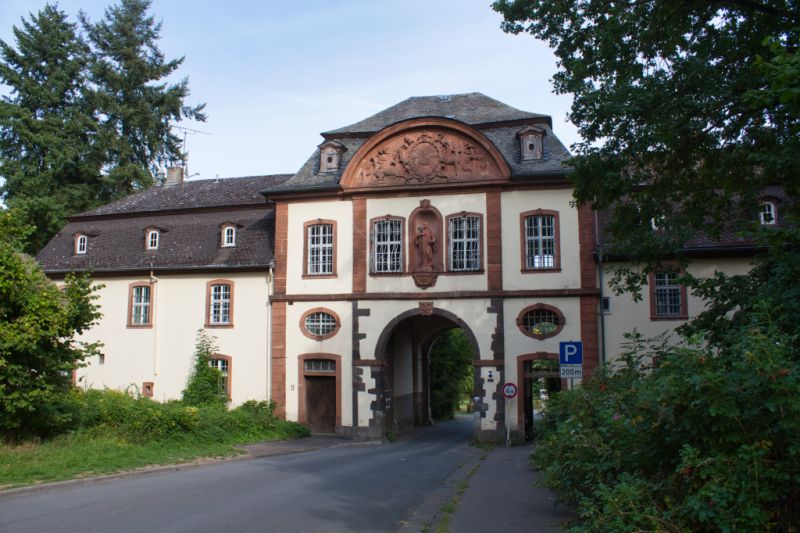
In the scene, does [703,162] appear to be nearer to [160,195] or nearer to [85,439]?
[85,439]

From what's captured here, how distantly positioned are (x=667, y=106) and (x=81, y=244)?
969 inches

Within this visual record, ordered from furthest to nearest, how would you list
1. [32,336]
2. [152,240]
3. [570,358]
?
[152,240] → [32,336] → [570,358]

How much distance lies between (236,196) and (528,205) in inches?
487

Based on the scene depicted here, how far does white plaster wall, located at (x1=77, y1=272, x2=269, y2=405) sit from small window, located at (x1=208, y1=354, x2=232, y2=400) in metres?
0.15

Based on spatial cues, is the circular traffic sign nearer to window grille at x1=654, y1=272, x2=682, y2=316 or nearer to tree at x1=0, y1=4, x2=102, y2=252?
window grille at x1=654, y1=272, x2=682, y2=316

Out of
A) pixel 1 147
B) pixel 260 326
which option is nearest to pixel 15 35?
pixel 1 147

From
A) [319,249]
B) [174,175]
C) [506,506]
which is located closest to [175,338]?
[319,249]

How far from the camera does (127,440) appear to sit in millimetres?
17109

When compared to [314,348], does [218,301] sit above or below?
above

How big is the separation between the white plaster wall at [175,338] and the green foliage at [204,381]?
329 millimetres

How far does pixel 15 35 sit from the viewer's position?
37.4 meters

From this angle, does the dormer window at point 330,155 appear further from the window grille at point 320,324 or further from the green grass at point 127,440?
the green grass at point 127,440

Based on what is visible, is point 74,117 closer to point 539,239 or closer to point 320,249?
point 320,249

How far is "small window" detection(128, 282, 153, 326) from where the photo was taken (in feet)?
90.2
